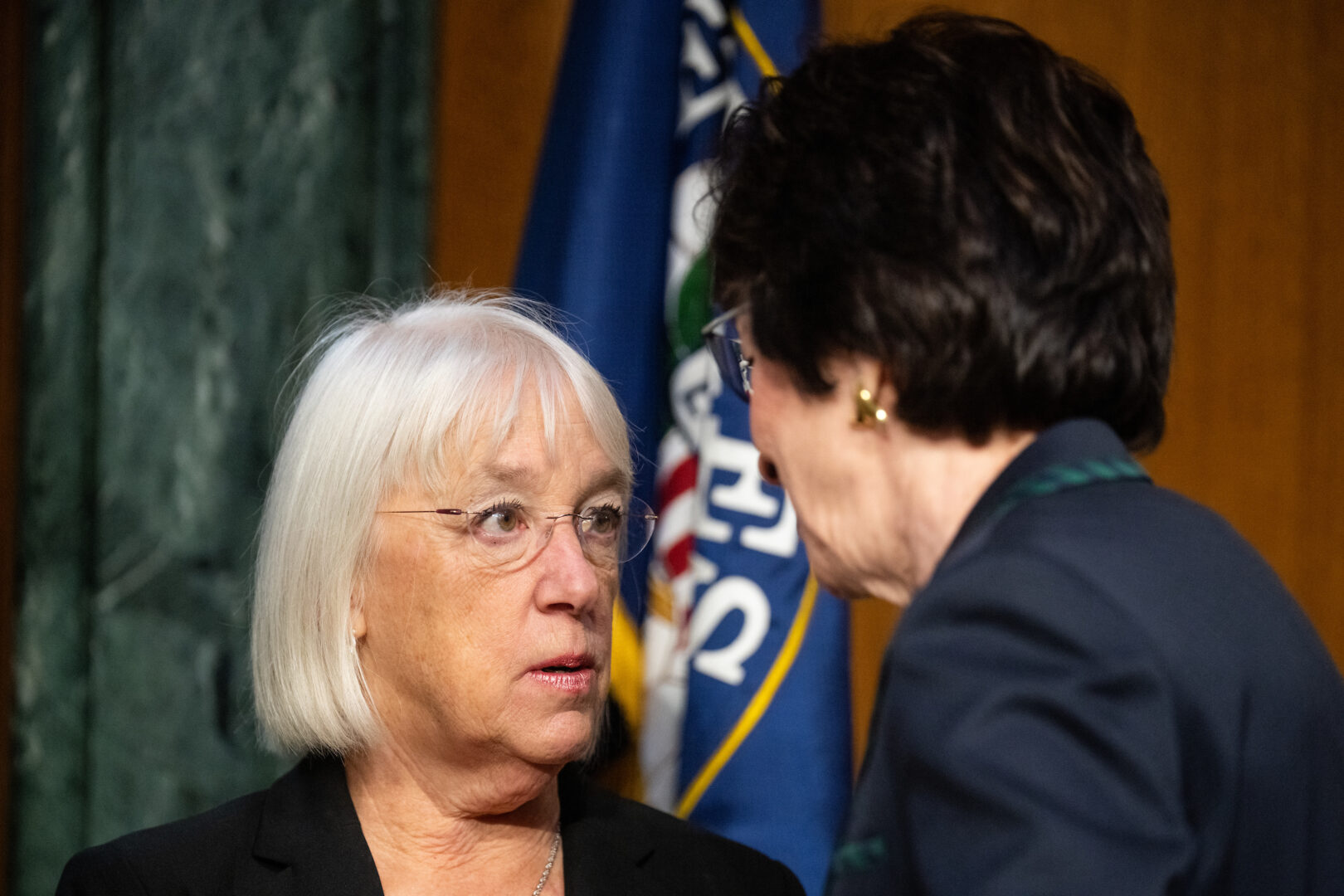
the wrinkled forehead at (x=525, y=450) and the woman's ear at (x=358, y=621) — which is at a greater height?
the wrinkled forehead at (x=525, y=450)

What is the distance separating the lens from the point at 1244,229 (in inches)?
112

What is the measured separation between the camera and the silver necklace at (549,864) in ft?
5.86

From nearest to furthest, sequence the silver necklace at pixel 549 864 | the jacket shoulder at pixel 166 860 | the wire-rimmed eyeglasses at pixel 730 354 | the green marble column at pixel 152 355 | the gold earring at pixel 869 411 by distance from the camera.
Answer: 1. the gold earring at pixel 869 411
2. the wire-rimmed eyeglasses at pixel 730 354
3. the jacket shoulder at pixel 166 860
4. the silver necklace at pixel 549 864
5. the green marble column at pixel 152 355

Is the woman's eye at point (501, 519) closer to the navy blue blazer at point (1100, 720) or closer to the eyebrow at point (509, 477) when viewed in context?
the eyebrow at point (509, 477)

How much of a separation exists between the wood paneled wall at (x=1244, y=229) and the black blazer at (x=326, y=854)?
3.28 ft

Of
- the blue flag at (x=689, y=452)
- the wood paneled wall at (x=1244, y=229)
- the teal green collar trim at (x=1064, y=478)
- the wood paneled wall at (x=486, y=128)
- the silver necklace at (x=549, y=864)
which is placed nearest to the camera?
the teal green collar trim at (x=1064, y=478)

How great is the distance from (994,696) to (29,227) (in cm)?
259

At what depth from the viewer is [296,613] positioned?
1813 mm

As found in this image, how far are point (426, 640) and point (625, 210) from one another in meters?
1.13

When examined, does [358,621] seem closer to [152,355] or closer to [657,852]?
[657,852]

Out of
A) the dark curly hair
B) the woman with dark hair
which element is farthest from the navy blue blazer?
the dark curly hair

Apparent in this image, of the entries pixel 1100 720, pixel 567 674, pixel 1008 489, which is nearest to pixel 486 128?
pixel 567 674

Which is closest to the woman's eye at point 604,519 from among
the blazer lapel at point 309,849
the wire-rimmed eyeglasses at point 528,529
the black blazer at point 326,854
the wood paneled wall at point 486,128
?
the wire-rimmed eyeglasses at point 528,529

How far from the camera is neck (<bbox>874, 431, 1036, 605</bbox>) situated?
3.50 feet
